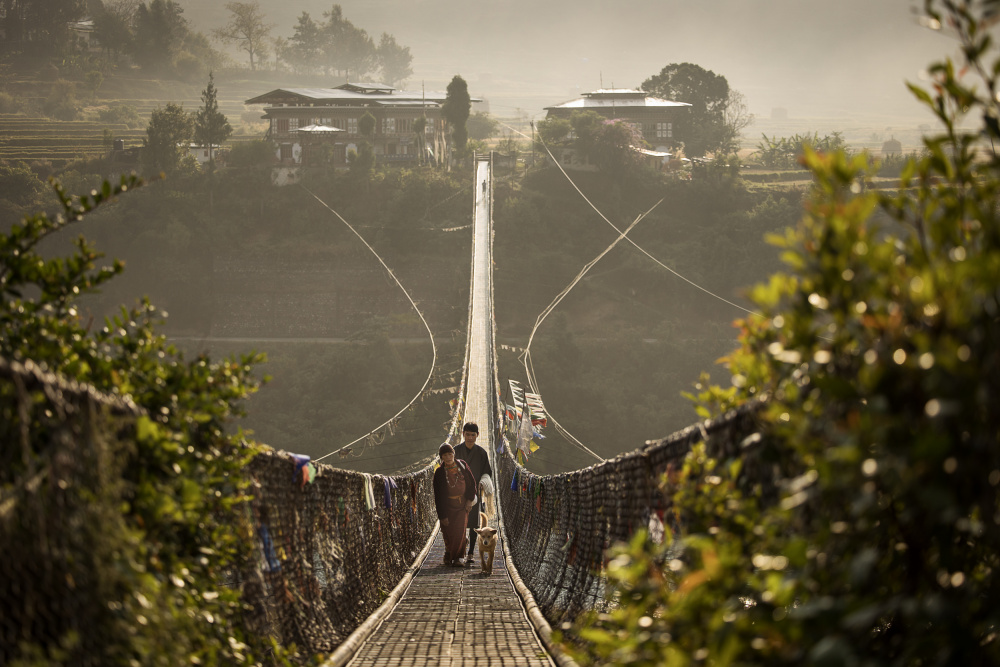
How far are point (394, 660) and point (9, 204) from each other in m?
34.9

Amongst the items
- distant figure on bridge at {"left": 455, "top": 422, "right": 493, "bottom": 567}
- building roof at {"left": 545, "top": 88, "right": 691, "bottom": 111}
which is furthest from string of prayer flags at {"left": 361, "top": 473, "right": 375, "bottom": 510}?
building roof at {"left": 545, "top": 88, "right": 691, "bottom": 111}

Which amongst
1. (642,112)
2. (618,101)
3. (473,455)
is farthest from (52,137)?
(473,455)

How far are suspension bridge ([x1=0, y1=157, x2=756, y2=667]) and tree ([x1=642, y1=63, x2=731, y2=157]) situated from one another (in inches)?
1241

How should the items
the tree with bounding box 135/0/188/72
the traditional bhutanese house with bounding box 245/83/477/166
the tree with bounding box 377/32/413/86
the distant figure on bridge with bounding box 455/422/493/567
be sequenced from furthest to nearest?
the tree with bounding box 377/32/413/86 → the tree with bounding box 135/0/188/72 → the traditional bhutanese house with bounding box 245/83/477/166 → the distant figure on bridge with bounding box 455/422/493/567

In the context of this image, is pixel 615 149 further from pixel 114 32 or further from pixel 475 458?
pixel 114 32

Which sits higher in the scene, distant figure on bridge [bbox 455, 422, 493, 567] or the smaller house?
the smaller house

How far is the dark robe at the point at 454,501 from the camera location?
4.81 m

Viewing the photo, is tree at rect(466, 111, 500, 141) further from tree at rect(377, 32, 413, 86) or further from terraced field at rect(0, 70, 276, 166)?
tree at rect(377, 32, 413, 86)

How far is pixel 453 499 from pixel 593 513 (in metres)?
1.91

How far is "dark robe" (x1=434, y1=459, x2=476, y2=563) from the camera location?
481 cm

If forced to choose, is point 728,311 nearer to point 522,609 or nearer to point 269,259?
point 269,259

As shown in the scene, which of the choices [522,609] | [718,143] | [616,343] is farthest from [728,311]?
[522,609]

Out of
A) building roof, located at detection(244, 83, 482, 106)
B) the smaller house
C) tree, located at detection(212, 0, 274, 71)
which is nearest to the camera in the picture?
building roof, located at detection(244, 83, 482, 106)

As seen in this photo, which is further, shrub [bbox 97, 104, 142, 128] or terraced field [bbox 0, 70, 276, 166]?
shrub [bbox 97, 104, 142, 128]
